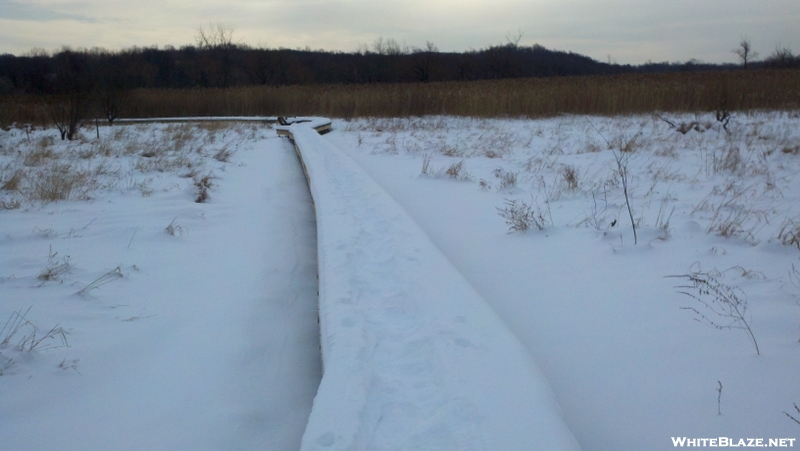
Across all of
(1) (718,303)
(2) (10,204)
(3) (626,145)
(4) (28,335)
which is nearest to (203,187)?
(2) (10,204)

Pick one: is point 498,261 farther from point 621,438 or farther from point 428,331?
point 621,438

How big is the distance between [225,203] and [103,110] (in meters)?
15.4

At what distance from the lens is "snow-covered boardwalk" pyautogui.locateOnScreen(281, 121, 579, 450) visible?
1.83m

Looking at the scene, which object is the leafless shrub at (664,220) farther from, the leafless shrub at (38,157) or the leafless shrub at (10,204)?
the leafless shrub at (38,157)

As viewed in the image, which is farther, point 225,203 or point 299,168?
point 299,168

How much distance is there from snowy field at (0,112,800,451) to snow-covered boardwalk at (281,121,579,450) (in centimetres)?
4

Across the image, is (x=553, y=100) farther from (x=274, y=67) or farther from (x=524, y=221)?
(x=274, y=67)

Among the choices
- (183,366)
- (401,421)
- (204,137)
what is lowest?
(183,366)

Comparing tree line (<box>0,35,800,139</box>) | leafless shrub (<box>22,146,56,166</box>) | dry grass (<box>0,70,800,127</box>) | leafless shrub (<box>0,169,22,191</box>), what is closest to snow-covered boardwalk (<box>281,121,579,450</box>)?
leafless shrub (<box>0,169,22,191</box>)

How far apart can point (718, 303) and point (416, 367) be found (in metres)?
1.95

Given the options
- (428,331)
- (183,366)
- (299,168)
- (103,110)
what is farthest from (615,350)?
(103,110)

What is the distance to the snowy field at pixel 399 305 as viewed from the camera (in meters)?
2.16

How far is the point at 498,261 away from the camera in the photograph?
13.3 feet

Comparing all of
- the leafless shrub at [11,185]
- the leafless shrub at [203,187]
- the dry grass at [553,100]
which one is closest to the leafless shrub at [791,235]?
the leafless shrub at [203,187]
